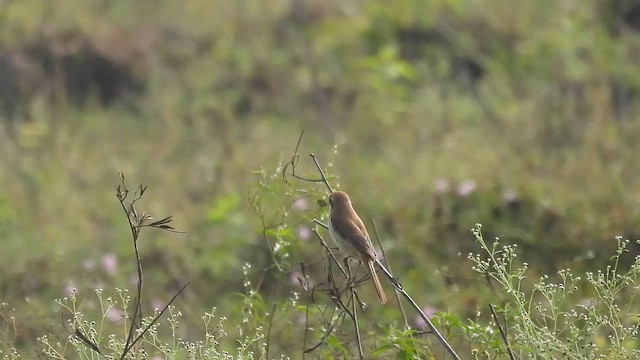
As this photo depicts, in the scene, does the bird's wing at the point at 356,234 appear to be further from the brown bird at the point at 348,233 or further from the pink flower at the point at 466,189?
the pink flower at the point at 466,189

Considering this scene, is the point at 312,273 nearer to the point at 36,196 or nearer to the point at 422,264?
the point at 422,264

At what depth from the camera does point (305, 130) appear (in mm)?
8383

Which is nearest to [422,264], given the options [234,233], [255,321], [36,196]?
[234,233]

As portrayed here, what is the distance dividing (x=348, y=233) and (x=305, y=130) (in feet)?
15.7

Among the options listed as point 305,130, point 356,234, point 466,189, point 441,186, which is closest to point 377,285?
point 356,234

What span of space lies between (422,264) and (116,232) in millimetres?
1771

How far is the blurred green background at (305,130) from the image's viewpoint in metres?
6.33

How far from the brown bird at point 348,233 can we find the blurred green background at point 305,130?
107cm

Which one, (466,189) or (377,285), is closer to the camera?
(377,285)

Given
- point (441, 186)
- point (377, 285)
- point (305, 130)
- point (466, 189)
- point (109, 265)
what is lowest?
point (377, 285)

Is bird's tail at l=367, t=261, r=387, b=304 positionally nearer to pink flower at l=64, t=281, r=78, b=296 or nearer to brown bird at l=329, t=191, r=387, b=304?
brown bird at l=329, t=191, r=387, b=304

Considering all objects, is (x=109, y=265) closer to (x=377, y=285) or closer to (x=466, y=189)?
(x=466, y=189)

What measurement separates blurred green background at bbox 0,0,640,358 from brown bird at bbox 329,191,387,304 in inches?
42.1

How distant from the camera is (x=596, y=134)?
24.0 ft
